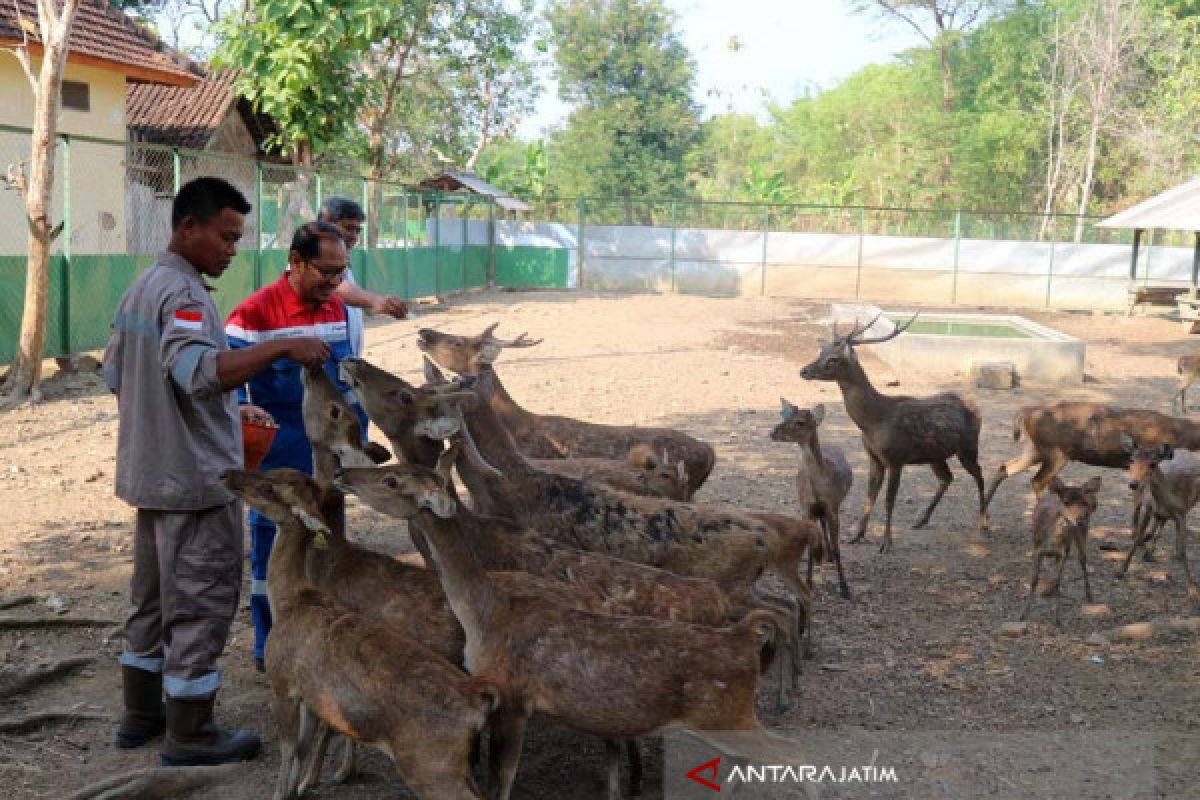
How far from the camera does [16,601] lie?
6.12 meters

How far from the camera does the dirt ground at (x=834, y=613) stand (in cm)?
475

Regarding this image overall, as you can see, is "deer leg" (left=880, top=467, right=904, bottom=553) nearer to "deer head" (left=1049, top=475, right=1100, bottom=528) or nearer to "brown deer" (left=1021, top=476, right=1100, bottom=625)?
"brown deer" (left=1021, top=476, right=1100, bottom=625)

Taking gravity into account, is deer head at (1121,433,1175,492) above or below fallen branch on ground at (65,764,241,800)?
above

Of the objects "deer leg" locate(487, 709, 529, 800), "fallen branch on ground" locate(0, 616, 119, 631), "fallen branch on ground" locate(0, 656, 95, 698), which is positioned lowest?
"fallen branch on ground" locate(0, 656, 95, 698)

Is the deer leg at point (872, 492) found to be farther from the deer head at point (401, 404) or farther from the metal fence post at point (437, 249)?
the metal fence post at point (437, 249)

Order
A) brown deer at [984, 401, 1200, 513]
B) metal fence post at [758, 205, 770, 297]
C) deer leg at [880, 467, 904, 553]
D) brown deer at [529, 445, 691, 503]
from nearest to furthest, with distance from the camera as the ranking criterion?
brown deer at [529, 445, 691, 503] → deer leg at [880, 467, 904, 553] → brown deer at [984, 401, 1200, 513] → metal fence post at [758, 205, 770, 297]

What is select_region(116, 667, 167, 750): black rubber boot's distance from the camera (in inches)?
182

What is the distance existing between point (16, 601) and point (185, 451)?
8.46ft

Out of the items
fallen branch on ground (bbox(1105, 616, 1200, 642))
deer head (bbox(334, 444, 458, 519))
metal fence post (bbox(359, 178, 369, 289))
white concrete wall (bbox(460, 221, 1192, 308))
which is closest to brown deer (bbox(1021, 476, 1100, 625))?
fallen branch on ground (bbox(1105, 616, 1200, 642))

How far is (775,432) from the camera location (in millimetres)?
7613

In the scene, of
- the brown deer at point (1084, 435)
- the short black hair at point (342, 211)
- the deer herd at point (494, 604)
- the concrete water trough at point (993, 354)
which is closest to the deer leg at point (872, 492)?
the brown deer at point (1084, 435)

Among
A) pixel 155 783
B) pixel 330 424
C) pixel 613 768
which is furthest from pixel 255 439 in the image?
pixel 613 768

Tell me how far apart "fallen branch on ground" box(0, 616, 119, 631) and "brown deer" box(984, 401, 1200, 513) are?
607cm

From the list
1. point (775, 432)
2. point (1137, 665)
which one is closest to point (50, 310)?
point (775, 432)
